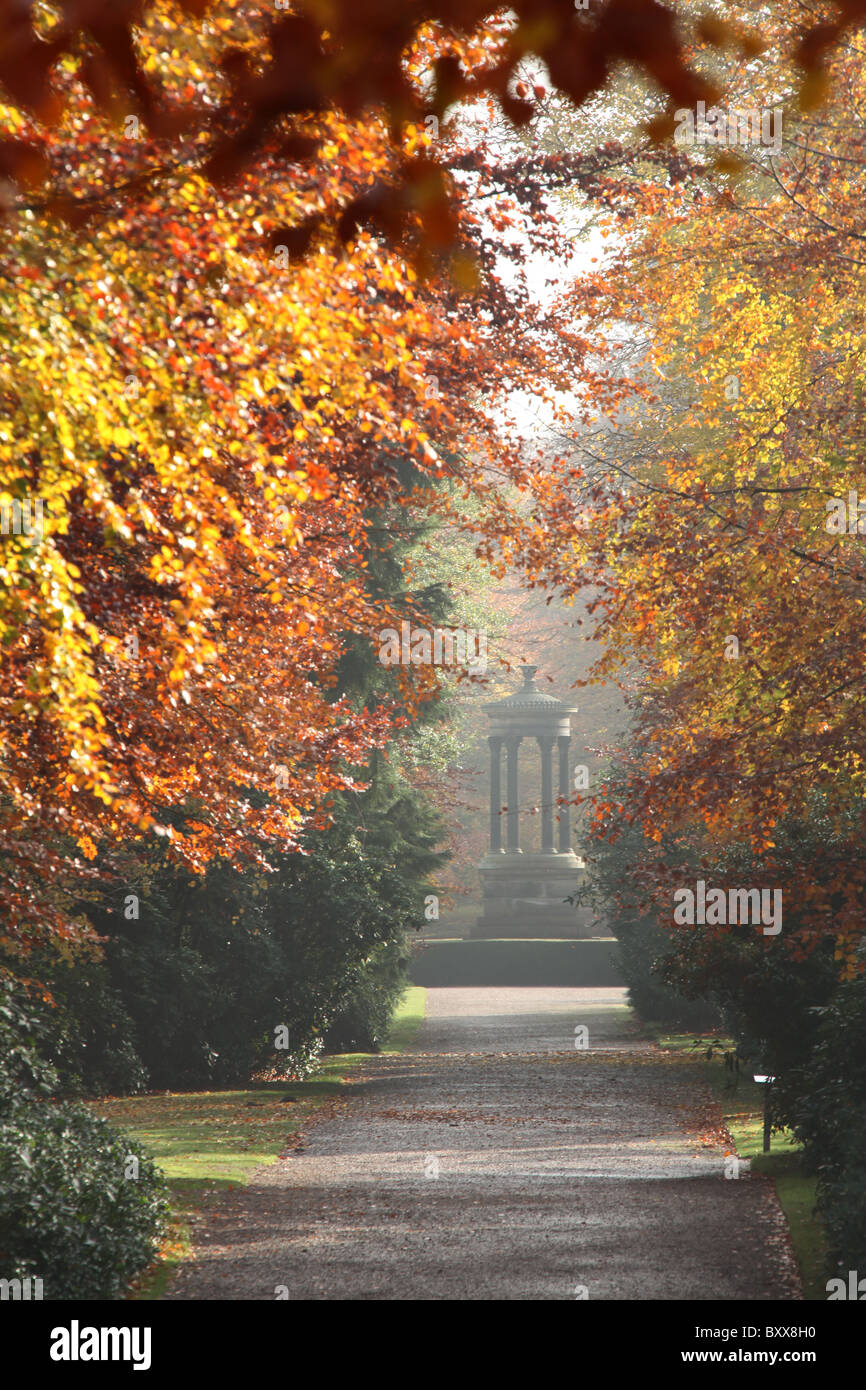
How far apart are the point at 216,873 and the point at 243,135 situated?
1538 centimetres

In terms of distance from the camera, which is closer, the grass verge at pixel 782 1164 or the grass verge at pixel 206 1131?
the grass verge at pixel 782 1164

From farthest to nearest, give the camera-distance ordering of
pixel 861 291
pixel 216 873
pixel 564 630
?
pixel 564 630, pixel 216 873, pixel 861 291

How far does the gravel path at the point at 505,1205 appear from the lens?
8.05 meters

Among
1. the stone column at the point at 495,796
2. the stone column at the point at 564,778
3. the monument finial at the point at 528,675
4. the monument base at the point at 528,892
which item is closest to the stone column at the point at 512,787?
the stone column at the point at 495,796

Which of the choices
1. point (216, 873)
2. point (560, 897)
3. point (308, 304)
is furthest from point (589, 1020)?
Result: point (308, 304)

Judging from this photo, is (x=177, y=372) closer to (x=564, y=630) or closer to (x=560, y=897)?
(x=560, y=897)

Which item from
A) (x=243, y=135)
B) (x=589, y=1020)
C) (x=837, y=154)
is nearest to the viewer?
(x=243, y=135)

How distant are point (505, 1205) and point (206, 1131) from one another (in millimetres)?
4908

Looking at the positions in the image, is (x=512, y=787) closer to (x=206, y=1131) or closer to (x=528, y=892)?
(x=528, y=892)

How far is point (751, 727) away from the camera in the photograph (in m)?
10.6

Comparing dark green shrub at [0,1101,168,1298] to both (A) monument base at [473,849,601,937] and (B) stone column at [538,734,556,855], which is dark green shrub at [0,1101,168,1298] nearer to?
(A) monument base at [473,849,601,937]

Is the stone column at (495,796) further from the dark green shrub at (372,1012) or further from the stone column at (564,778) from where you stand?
the dark green shrub at (372,1012)

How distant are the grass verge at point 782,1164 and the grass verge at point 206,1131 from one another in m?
3.75
